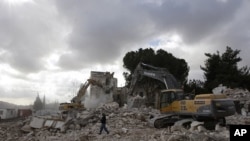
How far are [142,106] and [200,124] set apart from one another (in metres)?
12.0

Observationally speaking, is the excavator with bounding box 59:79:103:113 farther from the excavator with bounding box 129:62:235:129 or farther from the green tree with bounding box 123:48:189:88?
the green tree with bounding box 123:48:189:88

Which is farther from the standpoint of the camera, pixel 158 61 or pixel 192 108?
pixel 158 61

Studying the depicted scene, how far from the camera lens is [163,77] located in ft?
70.8

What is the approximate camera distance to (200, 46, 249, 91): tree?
120 ft

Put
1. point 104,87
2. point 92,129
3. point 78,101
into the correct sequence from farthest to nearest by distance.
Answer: point 104,87, point 78,101, point 92,129

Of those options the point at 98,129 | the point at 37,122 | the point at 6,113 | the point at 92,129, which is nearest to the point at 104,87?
the point at 37,122

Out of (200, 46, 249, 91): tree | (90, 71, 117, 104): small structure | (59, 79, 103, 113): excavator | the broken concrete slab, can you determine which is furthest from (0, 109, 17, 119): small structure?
(200, 46, 249, 91): tree

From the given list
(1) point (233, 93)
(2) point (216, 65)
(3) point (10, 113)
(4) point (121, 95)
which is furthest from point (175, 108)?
(3) point (10, 113)

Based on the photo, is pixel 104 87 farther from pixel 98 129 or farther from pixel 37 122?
pixel 98 129

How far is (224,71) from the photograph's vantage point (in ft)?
126

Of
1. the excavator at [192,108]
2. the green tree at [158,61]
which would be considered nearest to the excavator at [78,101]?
the excavator at [192,108]

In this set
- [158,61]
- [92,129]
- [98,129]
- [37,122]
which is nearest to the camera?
[98,129]

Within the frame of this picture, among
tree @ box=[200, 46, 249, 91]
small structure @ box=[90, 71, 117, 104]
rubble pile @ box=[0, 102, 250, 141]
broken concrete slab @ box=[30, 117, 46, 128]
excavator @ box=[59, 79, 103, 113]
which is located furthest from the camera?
tree @ box=[200, 46, 249, 91]

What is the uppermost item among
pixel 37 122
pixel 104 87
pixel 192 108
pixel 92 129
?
pixel 104 87
